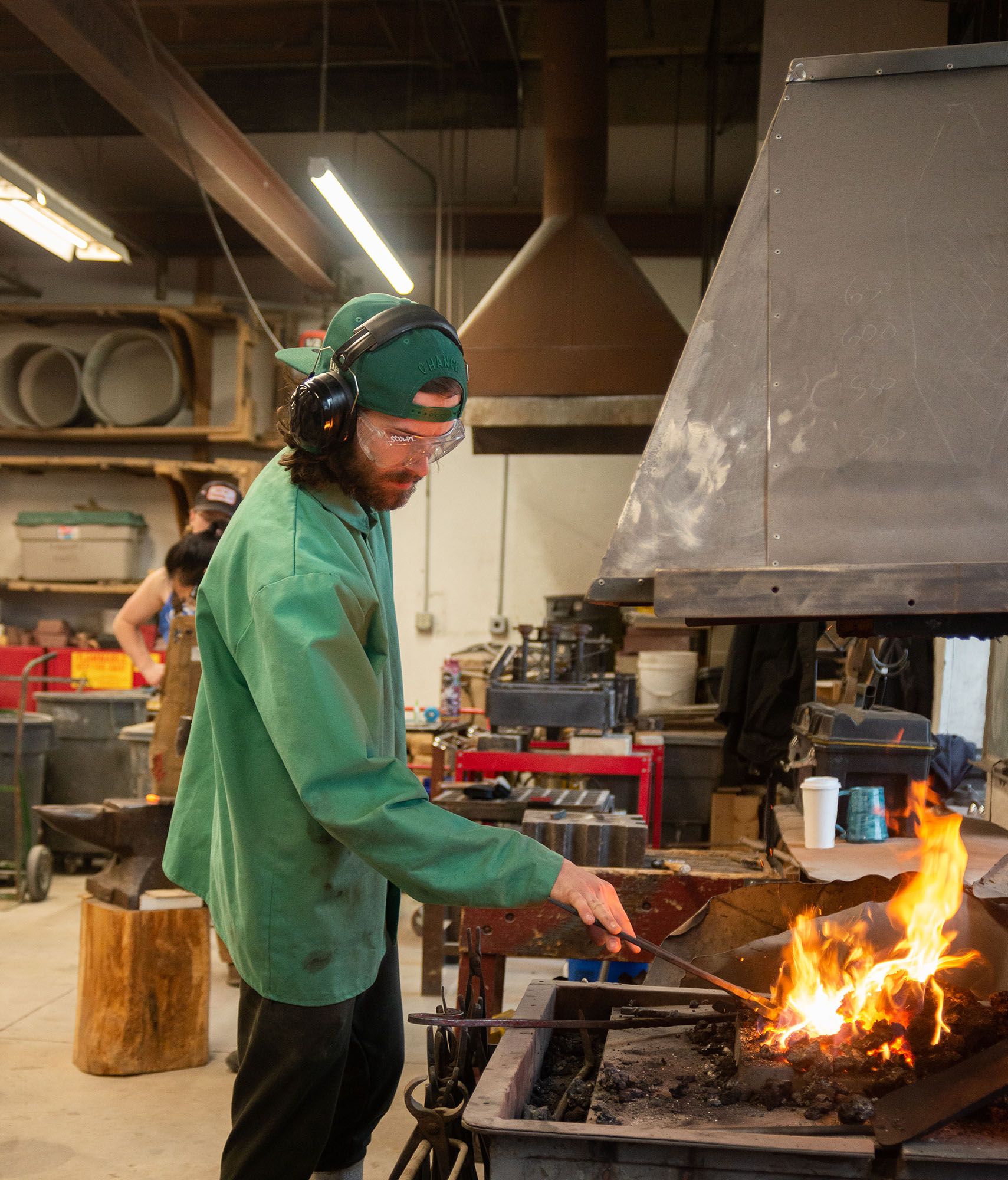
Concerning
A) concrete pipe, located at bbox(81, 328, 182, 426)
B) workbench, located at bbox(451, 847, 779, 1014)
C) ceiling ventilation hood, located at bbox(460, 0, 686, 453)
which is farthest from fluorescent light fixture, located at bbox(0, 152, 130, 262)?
workbench, located at bbox(451, 847, 779, 1014)

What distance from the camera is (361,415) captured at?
164 centimetres

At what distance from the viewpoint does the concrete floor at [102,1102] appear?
2.59m

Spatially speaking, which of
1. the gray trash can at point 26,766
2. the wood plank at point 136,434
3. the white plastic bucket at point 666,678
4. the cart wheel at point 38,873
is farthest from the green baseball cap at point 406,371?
the wood plank at point 136,434

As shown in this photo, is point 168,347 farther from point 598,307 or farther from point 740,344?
point 740,344

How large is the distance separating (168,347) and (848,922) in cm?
633

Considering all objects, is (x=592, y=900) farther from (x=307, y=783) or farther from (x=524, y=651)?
(x=524, y=651)

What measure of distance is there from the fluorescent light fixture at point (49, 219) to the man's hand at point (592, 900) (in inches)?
154

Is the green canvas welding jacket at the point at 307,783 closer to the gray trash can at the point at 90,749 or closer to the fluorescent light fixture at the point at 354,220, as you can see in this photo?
the fluorescent light fixture at the point at 354,220

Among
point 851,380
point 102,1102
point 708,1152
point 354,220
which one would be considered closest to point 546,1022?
point 708,1152

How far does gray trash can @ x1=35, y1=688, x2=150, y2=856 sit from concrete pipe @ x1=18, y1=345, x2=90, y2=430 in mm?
2313

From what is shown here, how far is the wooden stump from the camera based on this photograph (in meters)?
3.07

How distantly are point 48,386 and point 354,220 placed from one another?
3571mm

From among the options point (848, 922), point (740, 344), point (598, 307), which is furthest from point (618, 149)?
point (848, 922)

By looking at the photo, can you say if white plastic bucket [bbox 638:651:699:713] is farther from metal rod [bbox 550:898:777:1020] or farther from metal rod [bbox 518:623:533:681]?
metal rod [bbox 550:898:777:1020]
